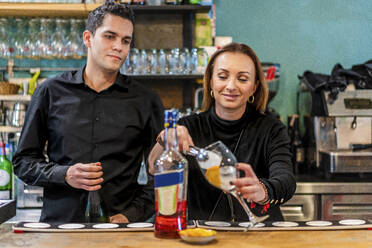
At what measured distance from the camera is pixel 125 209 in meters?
1.95

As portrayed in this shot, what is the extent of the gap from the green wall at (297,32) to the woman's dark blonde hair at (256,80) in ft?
6.59

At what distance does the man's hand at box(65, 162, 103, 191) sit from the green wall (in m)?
2.50

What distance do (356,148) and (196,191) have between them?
74.3 inches

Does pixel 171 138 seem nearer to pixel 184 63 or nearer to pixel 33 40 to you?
pixel 184 63

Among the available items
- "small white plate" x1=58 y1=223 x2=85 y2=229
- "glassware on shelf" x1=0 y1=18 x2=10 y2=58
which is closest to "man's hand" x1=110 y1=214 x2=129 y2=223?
"small white plate" x1=58 y1=223 x2=85 y2=229

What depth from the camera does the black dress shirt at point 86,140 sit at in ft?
6.31

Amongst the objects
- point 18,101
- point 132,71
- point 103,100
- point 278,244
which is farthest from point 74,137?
point 18,101

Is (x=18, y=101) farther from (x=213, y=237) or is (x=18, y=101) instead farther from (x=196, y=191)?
(x=213, y=237)

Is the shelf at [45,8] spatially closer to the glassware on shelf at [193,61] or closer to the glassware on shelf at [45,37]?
the glassware on shelf at [45,37]

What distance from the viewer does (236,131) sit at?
1.89m

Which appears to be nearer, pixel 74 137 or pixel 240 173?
pixel 240 173

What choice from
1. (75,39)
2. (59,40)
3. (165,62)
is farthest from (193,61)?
(59,40)

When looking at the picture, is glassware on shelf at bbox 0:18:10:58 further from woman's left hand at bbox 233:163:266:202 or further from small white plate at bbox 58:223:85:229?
woman's left hand at bbox 233:163:266:202

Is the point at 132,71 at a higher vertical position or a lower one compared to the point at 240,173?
higher
